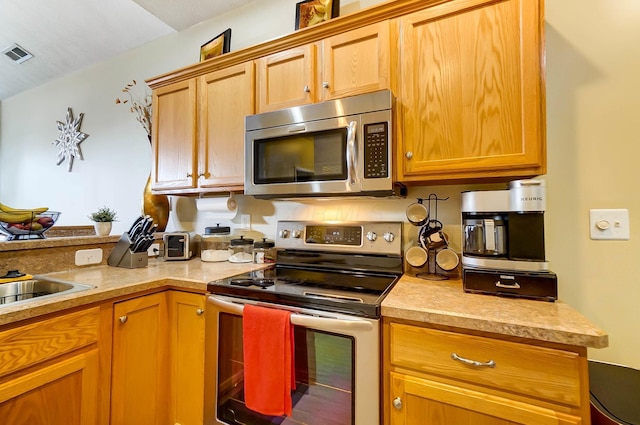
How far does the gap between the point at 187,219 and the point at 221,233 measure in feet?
1.87

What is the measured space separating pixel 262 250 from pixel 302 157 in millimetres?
665

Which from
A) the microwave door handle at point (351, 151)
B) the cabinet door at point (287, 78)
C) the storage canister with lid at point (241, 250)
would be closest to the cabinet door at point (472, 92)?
the microwave door handle at point (351, 151)

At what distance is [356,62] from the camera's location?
1367 millimetres

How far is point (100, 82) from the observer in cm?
288

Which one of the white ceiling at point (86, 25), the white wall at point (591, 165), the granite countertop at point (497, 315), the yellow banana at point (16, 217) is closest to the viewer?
the granite countertop at point (497, 315)

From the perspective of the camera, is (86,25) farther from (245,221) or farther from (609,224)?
(609,224)

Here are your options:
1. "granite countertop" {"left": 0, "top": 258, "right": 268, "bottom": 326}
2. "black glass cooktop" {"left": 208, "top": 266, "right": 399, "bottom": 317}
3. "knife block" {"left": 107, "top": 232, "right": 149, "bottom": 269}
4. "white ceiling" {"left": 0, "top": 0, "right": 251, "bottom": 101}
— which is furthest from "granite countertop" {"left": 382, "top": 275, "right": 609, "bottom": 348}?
"white ceiling" {"left": 0, "top": 0, "right": 251, "bottom": 101}

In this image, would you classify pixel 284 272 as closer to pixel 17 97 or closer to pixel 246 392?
pixel 246 392

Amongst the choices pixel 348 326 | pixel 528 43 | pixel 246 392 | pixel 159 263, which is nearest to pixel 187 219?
pixel 159 263

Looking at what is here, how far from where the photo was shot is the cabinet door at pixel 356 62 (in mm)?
1305

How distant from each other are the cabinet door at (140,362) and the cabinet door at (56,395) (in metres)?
0.09

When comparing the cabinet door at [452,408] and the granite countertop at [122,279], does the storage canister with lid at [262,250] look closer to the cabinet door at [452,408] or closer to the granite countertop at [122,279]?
the granite countertop at [122,279]

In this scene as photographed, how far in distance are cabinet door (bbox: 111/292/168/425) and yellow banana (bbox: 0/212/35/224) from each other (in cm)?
79

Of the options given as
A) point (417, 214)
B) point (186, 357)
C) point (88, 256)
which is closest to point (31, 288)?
point (88, 256)
